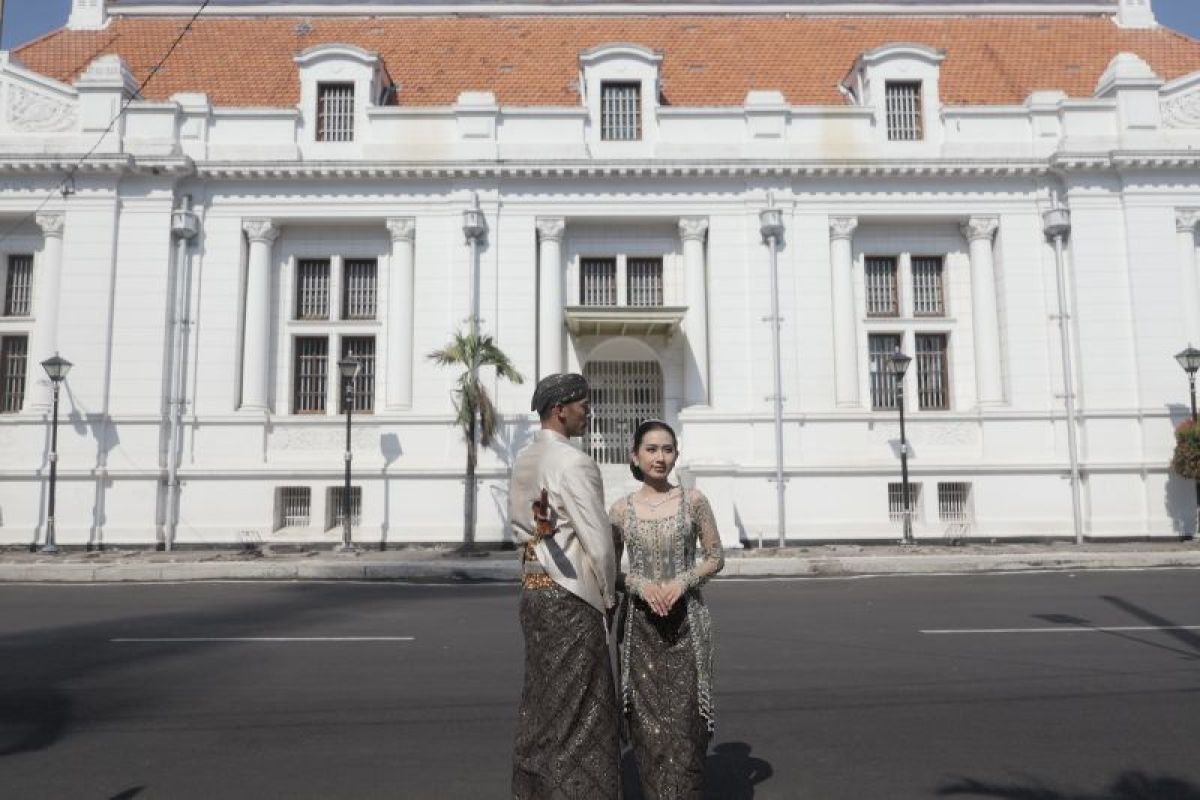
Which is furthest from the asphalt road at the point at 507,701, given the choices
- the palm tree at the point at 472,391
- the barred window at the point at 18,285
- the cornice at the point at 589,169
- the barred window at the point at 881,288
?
the barred window at the point at 18,285

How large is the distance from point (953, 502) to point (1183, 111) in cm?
1168

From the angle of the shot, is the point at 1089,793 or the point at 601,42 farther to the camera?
the point at 601,42

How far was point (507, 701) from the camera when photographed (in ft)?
18.5

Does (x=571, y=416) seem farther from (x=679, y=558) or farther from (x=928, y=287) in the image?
(x=928, y=287)

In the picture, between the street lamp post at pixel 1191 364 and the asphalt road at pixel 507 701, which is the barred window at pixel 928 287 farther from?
the asphalt road at pixel 507 701

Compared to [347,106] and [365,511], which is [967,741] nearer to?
[365,511]

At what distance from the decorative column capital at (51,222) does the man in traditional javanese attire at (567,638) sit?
68.1 feet

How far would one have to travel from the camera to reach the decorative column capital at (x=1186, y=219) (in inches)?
760

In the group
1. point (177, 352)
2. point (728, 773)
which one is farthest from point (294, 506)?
point (728, 773)

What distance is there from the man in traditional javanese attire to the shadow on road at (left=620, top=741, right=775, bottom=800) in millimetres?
732

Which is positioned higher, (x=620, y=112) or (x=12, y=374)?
(x=620, y=112)

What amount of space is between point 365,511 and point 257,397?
3.96 m

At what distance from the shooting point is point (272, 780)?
4.18 meters

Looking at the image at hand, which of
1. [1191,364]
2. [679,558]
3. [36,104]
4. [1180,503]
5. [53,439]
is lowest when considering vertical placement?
[1180,503]
